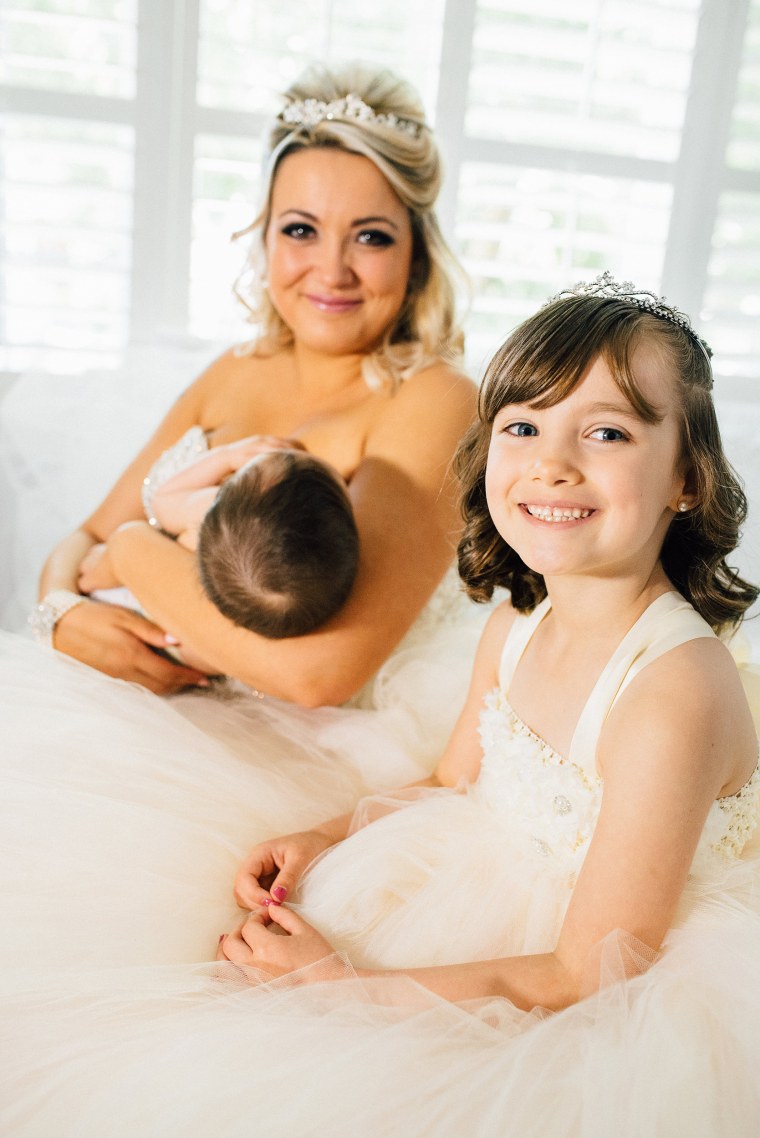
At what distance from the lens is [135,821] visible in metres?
1.27

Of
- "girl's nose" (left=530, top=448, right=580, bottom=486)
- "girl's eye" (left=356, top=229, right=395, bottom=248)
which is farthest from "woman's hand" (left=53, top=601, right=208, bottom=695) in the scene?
"girl's nose" (left=530, top=448, right=580, bottom=486)

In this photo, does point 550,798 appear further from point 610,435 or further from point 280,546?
point 280,546

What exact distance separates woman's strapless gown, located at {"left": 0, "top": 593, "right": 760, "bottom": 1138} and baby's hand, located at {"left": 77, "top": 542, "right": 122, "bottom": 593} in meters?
0.39

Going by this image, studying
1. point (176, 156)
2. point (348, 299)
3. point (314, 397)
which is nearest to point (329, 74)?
point (348, 299)

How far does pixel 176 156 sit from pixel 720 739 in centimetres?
234

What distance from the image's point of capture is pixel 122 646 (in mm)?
1761

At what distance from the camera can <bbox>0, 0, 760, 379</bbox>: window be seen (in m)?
2.69

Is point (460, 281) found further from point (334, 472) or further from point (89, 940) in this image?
point (89, 940)

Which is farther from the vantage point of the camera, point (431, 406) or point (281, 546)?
point (431, 406)

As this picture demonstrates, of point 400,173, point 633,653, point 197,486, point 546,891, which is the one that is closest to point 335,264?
point 400,173

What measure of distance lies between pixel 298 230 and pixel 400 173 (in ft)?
0.66

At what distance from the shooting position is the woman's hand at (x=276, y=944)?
1.07 metres

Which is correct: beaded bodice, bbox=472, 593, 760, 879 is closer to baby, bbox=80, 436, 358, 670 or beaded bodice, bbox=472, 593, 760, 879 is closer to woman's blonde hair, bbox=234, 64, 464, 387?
baby, bbox=80, 436, 358, 670

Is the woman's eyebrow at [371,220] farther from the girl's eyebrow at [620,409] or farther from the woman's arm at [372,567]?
the girl's eyebrow at [620,409]
